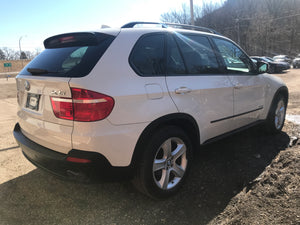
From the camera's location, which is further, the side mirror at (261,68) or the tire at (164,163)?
the side mirror at (261,68)

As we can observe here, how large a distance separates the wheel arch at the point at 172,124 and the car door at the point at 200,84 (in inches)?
2.9

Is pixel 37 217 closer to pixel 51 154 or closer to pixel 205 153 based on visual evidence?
pixel 51 154

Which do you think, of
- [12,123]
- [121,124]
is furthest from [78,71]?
[12,123]

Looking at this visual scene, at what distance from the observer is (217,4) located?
57.9 m

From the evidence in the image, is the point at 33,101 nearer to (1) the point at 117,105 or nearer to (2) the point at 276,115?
(1) the point at 117,105

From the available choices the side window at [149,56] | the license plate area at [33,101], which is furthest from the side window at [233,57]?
the license plate area at [33,101]

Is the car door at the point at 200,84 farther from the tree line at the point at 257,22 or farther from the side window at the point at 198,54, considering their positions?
the tree line at the point at 257,22

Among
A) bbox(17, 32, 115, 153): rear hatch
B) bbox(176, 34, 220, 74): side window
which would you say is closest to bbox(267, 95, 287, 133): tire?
bbox(176, 34, 220, 74): side window

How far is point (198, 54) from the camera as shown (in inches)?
115

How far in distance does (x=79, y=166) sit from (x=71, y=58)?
1007mm

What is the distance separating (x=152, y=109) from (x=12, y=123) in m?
4.87

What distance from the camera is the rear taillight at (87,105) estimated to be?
1.92 meters

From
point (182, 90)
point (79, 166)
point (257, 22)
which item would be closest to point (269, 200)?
point (182, 90)

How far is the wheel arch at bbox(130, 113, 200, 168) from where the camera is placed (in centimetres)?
216
